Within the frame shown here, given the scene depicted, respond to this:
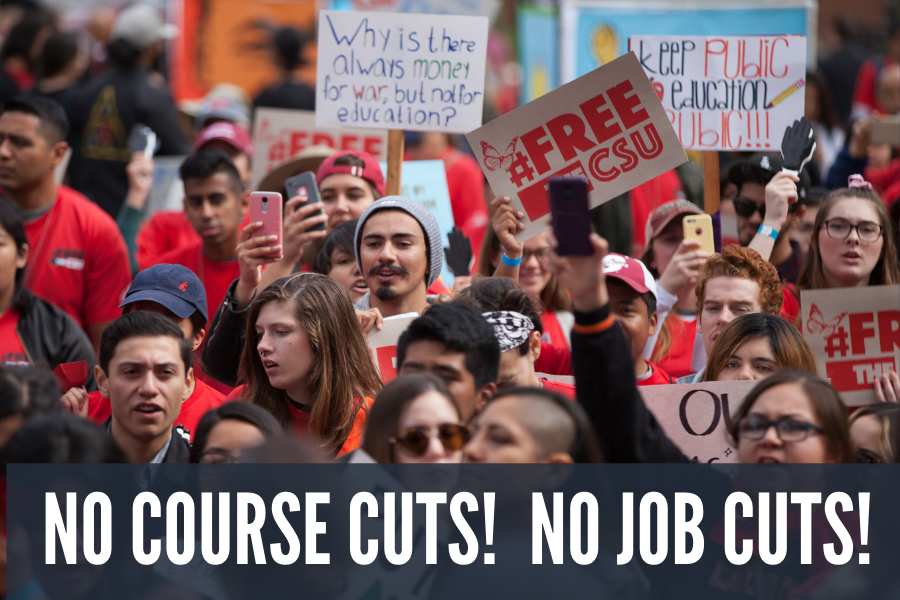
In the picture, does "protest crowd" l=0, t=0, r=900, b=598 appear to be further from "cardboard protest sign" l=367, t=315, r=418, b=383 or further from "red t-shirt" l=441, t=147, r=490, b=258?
"red t-shirt" l=441, t=147, r=490, b=258

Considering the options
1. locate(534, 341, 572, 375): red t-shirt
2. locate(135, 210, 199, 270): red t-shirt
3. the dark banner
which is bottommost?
the dark banner

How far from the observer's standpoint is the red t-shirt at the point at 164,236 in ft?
22.1

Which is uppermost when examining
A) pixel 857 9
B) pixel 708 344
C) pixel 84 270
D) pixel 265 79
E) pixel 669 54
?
pixel 857 9

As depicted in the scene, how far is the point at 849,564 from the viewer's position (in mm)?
2732

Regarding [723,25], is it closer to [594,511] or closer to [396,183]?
[396,183]

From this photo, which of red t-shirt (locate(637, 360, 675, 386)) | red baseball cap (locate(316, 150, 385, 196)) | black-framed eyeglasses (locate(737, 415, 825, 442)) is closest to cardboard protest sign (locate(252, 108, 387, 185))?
red baseball cap (locate(316, 150, 385, 196))

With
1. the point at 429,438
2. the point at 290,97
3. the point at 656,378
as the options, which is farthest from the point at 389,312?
the point at 290,97

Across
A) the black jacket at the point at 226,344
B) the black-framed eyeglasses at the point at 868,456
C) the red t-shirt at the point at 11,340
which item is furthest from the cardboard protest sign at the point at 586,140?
the red t-shirt at the point at 11,340

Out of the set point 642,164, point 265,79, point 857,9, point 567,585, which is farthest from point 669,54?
point 857,9

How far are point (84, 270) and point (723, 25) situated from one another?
4542mm

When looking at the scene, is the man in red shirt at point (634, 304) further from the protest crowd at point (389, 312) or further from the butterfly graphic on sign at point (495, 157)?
the butterfly graphic on sign at point (495, 157)

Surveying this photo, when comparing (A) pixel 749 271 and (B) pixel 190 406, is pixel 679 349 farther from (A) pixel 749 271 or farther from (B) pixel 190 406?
(B) pixel 190 406

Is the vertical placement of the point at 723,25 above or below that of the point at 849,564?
above

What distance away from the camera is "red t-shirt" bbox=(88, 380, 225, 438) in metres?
4.15
